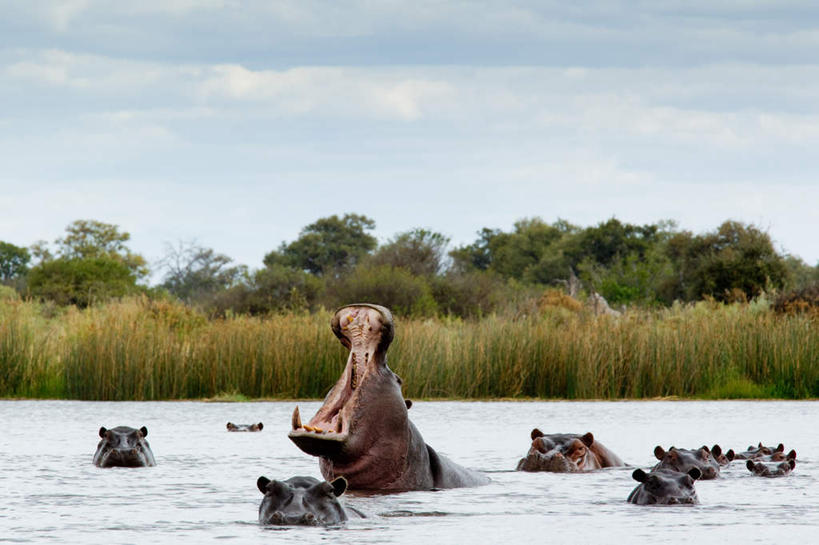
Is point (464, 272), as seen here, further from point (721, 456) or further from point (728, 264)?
point (721, 456)

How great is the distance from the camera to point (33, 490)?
6.80 metres

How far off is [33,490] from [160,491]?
0.72 meters

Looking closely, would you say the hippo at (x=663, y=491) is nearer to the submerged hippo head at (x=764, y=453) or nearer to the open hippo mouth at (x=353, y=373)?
the open hippo mouth at (x=353, y=373)

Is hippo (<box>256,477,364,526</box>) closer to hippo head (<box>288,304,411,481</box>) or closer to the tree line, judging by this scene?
hippo head (<box>288,304,411,481</box>)

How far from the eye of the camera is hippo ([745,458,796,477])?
25.2ft

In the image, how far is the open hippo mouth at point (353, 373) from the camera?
5691 millimetres

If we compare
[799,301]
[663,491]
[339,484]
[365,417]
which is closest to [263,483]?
[339,484]

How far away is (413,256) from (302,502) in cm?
2864

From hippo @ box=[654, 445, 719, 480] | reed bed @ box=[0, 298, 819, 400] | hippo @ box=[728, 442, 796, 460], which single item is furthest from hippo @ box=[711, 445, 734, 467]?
reed bed @ box=[0, 298, 819, 400]

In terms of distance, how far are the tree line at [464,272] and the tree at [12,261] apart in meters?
1.59

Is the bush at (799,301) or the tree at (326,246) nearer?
the bush at (799,301)

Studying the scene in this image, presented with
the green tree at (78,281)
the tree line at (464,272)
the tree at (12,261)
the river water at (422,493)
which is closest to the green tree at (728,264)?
the tree line at (464,272)

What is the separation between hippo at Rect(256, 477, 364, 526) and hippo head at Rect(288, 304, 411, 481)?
295 mm

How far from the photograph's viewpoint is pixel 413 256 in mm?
33906
